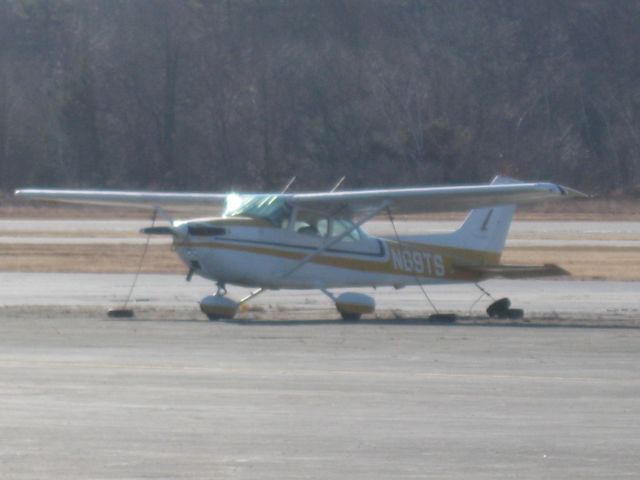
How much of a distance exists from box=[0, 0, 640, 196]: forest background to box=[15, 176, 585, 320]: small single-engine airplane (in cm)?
4610

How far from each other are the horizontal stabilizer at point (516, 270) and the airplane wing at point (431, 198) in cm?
92

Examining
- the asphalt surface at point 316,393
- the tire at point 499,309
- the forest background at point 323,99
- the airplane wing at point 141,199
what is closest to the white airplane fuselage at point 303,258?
the asphalt surface at point 316,393

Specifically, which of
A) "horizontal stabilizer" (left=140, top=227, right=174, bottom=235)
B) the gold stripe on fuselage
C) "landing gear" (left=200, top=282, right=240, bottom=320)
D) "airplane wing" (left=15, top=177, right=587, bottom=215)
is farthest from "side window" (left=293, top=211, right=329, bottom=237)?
"horizontal stabilizer" (left=140, top=227, right=174, bottom=235)

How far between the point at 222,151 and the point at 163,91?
5.72m

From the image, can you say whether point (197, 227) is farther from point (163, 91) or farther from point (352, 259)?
point (163, 91)

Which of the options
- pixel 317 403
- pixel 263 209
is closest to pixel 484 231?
pixel 263 209

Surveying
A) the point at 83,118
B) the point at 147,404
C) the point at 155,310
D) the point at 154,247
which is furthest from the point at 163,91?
the point at 147,404

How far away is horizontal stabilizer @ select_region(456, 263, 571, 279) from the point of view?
18000 millimetres

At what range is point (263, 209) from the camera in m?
18.6

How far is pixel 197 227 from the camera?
1761 cm

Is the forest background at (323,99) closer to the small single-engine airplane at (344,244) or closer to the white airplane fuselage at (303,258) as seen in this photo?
the small single-engine airplane at (344,244)

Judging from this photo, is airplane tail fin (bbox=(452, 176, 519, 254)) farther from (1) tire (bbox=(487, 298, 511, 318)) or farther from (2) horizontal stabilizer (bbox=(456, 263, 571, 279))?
(1) tire (bbox=(487, 298, 511, 318))

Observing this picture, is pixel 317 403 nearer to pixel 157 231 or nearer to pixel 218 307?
pixel 157 231

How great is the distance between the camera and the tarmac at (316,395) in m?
7.85
